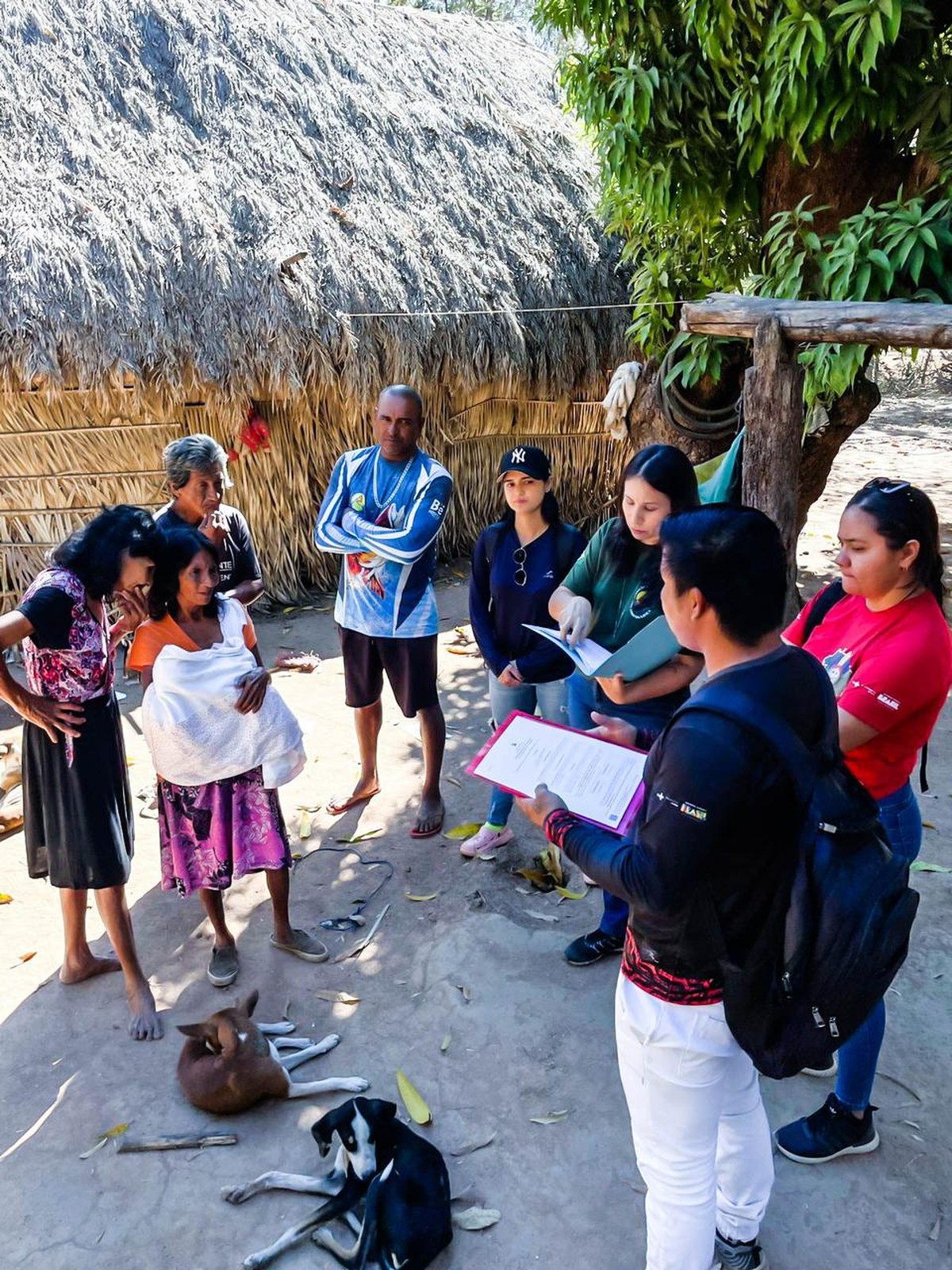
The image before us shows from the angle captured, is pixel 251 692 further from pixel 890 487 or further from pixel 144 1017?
pixel 890 487

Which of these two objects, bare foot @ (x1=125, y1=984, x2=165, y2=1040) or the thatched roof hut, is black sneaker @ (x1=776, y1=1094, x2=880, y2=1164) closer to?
bare foot @ (x1=125, y1=984, x2=165, y2=1040)

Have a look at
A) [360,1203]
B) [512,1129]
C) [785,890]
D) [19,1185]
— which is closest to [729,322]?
[785,890]

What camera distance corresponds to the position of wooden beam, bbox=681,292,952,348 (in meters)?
3.31

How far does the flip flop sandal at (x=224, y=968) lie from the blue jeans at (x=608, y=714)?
53.4 inches

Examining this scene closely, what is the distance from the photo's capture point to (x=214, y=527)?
3.82m

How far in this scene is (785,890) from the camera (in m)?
1.66

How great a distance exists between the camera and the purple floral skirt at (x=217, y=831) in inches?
127

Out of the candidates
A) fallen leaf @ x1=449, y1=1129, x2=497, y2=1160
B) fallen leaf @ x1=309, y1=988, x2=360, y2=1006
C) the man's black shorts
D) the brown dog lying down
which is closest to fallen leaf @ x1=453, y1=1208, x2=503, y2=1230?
fallen leaf @ x1=449, y1=1129, x2=497, y2=1160

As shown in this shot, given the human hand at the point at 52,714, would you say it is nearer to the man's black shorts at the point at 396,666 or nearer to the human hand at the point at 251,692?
the human hand at the point at 251,692

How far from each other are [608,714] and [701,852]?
5.52 feet

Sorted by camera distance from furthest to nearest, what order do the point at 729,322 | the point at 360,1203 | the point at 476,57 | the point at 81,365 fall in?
1. the point at 476,57
2. the point at 81,365
3. the point at 729,322
4. the point at 360,1203

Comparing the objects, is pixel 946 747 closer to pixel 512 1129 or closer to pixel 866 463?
pixel 512 1129

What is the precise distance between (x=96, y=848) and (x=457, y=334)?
18.2 ft

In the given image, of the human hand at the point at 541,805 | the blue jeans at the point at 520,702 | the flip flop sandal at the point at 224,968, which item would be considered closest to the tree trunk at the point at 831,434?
the blue jeans at the point at 520,702
